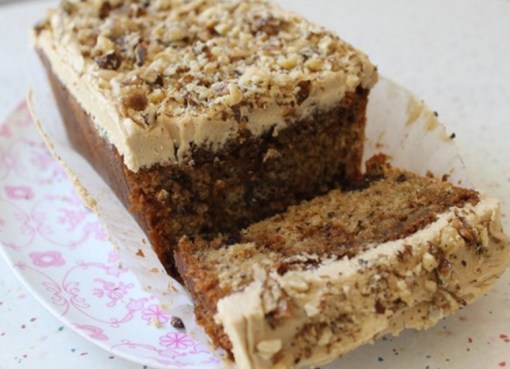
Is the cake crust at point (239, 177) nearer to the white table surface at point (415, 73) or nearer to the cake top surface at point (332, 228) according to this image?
the cake top surface at point (332, 228)

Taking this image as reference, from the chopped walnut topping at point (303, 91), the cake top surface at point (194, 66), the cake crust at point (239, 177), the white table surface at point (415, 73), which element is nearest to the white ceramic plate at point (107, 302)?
the white table surface at point (415, 73)

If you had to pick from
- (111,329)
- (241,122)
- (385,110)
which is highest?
(241,122)

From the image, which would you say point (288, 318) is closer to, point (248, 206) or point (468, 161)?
point (248, 206)

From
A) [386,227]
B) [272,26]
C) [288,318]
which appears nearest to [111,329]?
[288,318]

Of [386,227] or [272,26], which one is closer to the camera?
[386,227]

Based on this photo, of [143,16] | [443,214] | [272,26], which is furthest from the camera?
[143,16]

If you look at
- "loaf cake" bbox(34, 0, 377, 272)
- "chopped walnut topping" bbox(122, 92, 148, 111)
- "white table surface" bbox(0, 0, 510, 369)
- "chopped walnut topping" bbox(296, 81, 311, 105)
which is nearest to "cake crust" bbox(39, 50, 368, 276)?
"loaf cake" bbox(34, 0, 377, 272)

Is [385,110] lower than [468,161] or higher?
higher
